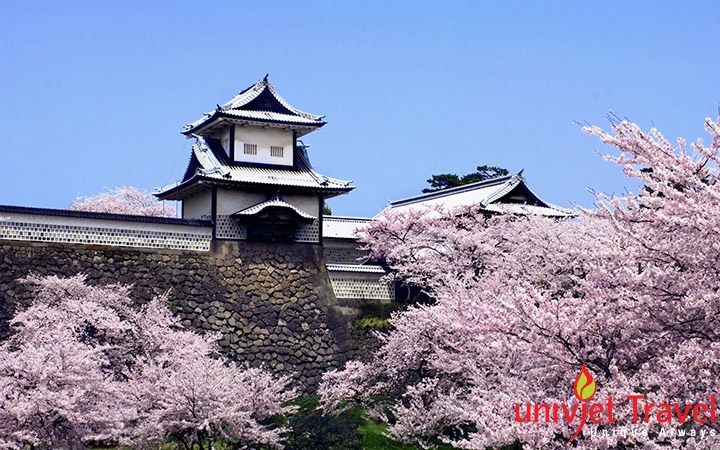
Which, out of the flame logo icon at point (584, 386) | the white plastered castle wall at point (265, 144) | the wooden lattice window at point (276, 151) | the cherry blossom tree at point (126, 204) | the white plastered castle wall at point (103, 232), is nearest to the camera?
the flame logo icon at point (584, 386)

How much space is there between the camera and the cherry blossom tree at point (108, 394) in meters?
13.7

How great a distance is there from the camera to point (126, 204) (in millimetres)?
35125

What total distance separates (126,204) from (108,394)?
2108 centimetres

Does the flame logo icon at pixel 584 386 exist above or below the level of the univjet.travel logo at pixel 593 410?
above

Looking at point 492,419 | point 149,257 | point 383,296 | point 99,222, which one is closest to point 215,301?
point 149,257

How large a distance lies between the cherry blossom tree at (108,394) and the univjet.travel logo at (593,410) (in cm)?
679

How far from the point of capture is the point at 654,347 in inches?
358

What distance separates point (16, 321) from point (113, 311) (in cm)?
201

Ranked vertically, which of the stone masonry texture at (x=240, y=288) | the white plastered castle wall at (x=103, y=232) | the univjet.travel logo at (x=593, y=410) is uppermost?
the white plastered castle wall at (x=103, y=232)

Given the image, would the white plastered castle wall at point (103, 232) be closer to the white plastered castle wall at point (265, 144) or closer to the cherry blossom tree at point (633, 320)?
the white plastered castle wall at point (265, 144)

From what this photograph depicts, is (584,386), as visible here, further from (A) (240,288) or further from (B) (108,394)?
(A) (240,288)

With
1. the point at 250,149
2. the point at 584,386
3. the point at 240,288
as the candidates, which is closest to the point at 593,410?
the point at 584,386

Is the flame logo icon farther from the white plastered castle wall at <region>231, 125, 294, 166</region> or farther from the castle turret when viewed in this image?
the white plastered castle wall at <region>231, 125, 294, 166</region>

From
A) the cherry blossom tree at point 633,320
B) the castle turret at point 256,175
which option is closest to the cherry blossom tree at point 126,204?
the castle turret at point 256,175
